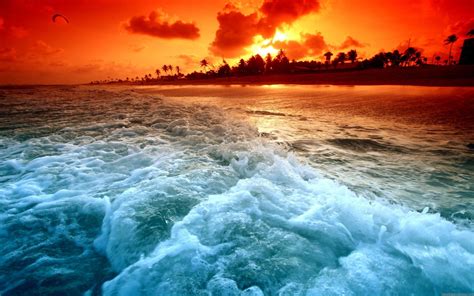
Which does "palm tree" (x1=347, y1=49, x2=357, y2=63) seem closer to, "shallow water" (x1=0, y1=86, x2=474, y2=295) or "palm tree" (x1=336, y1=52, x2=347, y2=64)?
"palm tree" (x1=336, y1=52, x2=347, y2=64)

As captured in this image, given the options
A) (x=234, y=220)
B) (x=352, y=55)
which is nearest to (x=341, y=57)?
(x=352, y=55)

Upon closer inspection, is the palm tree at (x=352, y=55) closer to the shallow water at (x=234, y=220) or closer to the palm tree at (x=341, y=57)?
the palm tree at (x=341, y=57)

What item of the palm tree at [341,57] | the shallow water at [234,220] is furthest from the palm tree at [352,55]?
the shallow water at [234,220]

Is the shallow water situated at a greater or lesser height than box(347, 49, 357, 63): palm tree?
lesser

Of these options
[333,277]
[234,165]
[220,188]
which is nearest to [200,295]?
[333,277]

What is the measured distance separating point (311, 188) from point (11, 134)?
452 inches

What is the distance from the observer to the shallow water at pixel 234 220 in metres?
2.86

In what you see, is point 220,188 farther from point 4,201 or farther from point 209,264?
point 4,201

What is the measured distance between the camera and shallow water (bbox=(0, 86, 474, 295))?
2863 mm

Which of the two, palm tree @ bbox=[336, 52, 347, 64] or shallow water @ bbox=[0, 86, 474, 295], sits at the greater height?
palm tree @ bbox=[336, 52, 347, 64]

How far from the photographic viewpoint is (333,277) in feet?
9.52

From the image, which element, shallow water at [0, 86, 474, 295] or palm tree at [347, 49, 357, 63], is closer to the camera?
shallow water at [0, 86, 474, 295]

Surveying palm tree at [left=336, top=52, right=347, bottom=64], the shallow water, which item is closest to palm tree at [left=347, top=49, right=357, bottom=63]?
palm tree at [left=336, top=52, right=347, bottom=64]

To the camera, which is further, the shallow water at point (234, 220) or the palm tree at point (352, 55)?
the palm tree at point (352, 55)
